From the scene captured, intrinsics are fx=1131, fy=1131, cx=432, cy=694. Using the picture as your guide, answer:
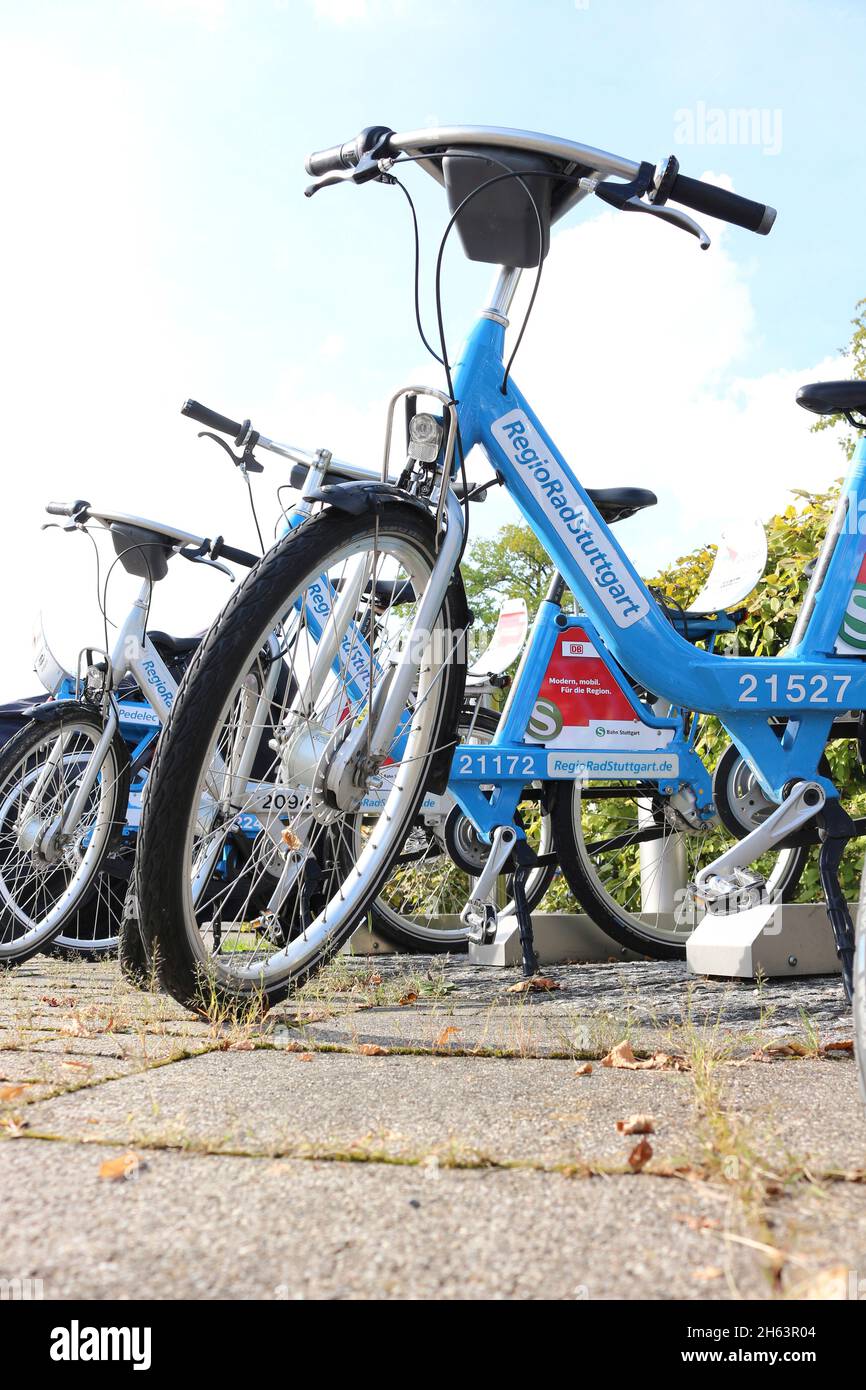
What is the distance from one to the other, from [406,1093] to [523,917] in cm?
208

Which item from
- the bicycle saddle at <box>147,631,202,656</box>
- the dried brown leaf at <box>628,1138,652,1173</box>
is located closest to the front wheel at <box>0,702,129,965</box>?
the bicycle saddle at <box>147,631,202,656</box>

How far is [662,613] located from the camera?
2.77 metres

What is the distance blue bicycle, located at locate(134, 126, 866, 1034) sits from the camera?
1995 millimetres

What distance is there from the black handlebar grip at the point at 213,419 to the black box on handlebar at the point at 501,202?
5.97 ft

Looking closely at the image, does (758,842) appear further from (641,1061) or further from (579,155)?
(579,155)

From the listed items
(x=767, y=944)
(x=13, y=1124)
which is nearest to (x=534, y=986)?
(x=767, y=944)

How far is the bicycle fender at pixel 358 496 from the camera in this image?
6.74ft

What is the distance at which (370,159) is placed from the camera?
2.26 meters

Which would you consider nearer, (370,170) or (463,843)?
(370,170)

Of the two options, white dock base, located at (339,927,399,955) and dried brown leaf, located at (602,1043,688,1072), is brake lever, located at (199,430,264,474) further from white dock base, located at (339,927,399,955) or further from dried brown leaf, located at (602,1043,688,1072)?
dried brown leaf, located at (602,1043,688,1072)

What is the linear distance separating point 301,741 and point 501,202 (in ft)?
3.89

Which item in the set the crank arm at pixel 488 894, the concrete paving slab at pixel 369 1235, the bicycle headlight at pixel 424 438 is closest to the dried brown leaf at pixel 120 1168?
the concrete paving slab at pixel 369 1235
